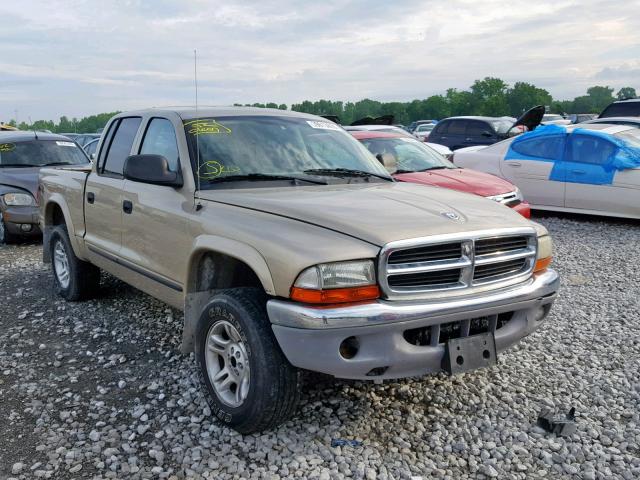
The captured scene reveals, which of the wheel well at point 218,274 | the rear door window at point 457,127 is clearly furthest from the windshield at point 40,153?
the rear door window at point 457,127

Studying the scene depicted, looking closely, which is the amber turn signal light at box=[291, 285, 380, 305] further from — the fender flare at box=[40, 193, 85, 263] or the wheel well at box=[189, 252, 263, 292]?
the fender flare at box=[40, 193, 85, 263]

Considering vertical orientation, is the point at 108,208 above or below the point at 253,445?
above

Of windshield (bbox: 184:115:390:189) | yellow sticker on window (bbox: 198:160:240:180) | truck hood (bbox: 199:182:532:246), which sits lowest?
truck hood (bbox: 199:182:532:246)

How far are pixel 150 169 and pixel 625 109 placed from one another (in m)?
15.5

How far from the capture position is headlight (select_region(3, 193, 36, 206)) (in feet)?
28.9

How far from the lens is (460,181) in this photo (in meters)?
7.91

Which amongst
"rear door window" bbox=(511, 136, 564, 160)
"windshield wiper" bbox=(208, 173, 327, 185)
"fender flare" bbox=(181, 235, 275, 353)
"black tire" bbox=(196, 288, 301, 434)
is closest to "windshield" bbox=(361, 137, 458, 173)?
"rear door window" bbox=(511, 136, 564, 160)

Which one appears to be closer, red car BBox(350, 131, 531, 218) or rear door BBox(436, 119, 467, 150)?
red car BBox(350, 131, 531, 218)

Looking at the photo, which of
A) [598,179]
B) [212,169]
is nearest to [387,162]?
[212,169]

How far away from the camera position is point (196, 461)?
3146 mm

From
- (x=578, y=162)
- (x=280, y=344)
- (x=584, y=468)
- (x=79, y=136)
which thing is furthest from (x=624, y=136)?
(x=79, y=136)

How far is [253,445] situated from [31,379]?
6.21 ft

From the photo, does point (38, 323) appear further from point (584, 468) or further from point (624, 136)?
point (624, 136)

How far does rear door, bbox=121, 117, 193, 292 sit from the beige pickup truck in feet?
0.05
